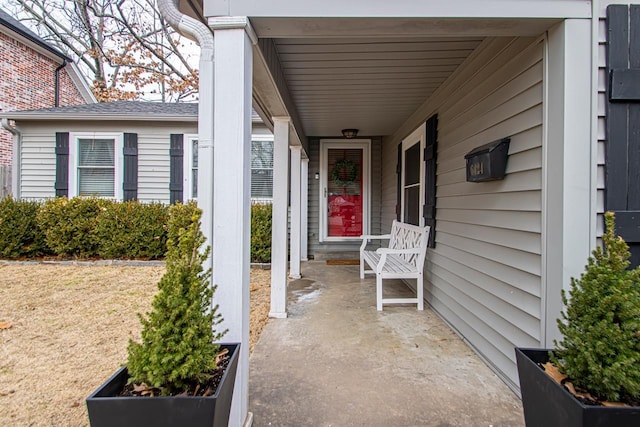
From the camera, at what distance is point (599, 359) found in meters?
1.13

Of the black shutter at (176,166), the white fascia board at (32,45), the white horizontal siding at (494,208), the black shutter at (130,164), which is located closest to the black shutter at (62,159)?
the black shutter at (130,164)

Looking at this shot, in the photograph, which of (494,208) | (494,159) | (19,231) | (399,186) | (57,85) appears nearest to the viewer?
(494,159)

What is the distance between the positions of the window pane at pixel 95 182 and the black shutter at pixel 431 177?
627 cm

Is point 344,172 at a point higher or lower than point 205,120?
higher

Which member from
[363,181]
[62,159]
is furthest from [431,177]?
[62,159]

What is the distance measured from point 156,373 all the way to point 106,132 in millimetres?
7233

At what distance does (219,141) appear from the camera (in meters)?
1.56

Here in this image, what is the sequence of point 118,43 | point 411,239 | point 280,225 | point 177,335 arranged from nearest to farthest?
point 177,335 → point 280,225 → point 411,239 → point 118,43

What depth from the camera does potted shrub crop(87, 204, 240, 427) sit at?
41.4 inches

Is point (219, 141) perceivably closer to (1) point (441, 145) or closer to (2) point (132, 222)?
(1) point (441, 145)

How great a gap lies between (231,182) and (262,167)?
18.7 feet

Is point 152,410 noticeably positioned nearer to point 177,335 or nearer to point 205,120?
point 177,335

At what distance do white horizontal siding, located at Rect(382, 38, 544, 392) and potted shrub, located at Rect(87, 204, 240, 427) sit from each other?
1641 mm

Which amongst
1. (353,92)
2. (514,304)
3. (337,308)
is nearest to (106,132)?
(353,92)
